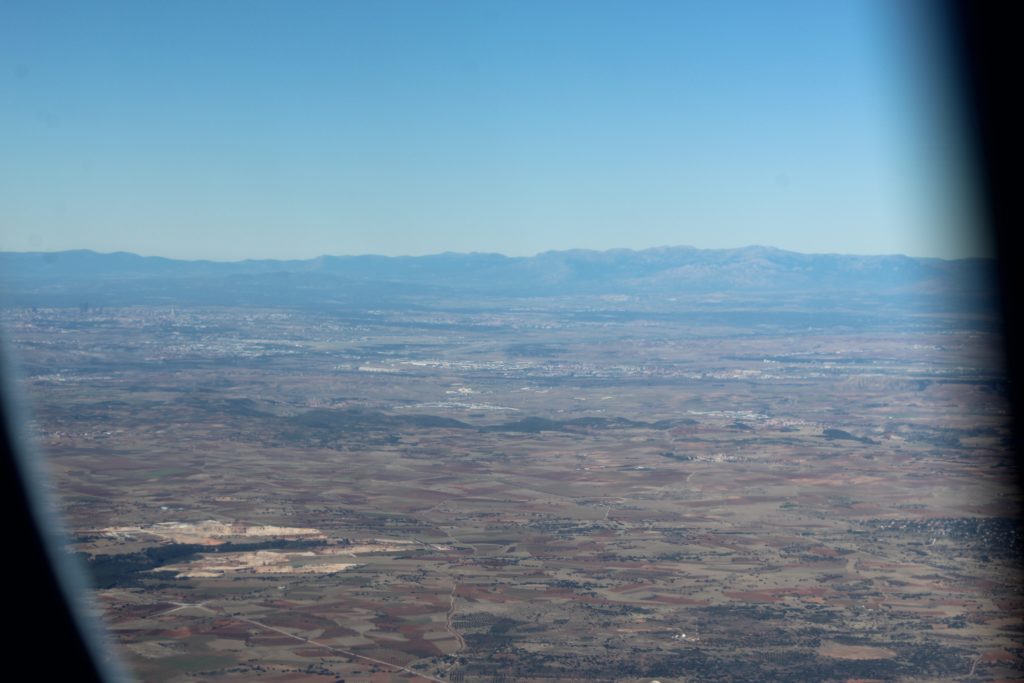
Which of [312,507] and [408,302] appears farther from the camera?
[408,302]

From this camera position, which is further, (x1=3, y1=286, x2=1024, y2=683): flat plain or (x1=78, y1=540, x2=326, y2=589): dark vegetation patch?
(x1=78, y1=540, x2=326, y2=589): dark vegetation patch

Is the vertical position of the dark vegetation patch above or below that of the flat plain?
above

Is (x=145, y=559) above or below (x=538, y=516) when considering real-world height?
above

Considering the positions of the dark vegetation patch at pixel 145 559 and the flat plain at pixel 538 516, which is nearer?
the flat plain at pixel 538 516

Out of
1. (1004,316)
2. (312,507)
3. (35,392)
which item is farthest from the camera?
(1004,316)

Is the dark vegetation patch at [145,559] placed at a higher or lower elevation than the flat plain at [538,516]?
higher

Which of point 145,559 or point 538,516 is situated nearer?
point 145,559

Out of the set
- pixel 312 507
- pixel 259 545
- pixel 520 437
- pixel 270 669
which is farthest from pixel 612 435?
pixel 270 669

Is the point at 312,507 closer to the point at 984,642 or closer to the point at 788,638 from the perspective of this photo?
the point at 788,638
